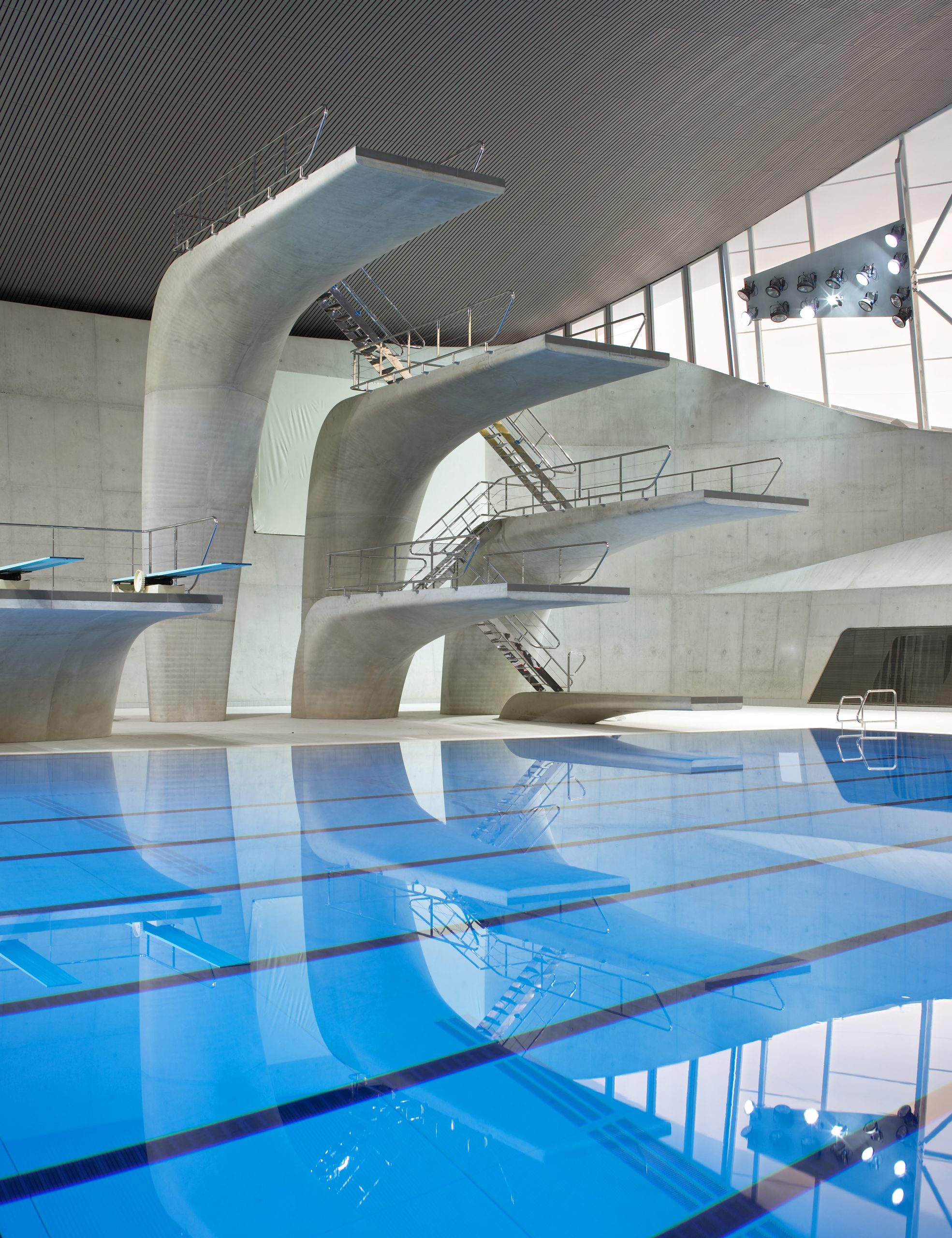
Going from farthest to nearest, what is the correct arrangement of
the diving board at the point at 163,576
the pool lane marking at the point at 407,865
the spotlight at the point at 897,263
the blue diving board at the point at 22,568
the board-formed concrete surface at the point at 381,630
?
the spotlight at the point at 897,263
the board-formed concrete surface at the point at 381,630
the diving board at the point at 163,576
the blue diving board at the point at 22,568
the pool lane marking at the point at 407,865

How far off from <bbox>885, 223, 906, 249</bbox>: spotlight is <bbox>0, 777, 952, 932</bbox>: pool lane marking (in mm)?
17154

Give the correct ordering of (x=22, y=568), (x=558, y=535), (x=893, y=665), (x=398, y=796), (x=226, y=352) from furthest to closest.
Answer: (x=893, y=665), (x=558, y=535), (x=226, y=352), (x=22, y=568), (x=398, y=796)

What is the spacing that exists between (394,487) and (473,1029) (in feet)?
53.9

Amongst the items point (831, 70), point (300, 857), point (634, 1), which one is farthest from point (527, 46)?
point (300, 857)

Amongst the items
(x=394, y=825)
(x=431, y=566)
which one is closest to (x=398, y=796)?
(x=394, y=825)

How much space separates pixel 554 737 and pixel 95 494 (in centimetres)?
1304

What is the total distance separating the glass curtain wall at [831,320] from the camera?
71.4 ft

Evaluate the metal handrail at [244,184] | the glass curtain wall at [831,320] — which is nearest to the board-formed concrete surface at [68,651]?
the metal handrail at [244,184]

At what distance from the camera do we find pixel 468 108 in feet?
62.8

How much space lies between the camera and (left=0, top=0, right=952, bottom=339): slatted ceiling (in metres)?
17.0

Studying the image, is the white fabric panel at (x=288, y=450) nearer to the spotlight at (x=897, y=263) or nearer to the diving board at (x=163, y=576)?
the diving board at (x=163, y=576)

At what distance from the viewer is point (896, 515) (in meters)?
24.0

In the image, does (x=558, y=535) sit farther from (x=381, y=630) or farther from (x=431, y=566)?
(x=381, y=630)

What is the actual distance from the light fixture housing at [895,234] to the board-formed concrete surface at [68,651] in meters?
16.7
